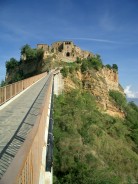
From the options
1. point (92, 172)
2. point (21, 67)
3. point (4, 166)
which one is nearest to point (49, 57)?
point (21, 67)

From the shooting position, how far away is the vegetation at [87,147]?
25.1 m

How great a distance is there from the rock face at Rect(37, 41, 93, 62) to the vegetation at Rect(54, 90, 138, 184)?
56.2 feet

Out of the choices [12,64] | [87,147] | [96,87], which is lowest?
[87,147]

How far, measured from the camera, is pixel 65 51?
256 feet

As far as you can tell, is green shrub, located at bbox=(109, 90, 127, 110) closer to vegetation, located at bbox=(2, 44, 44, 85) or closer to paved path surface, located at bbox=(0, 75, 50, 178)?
vegetation, located at bbox=(2, 44, 44, 85)

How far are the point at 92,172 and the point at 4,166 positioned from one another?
19.2 metres

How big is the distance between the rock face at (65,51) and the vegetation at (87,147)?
56.2ft

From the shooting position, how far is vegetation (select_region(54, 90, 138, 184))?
25.1 m

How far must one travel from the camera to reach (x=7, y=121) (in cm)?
1381

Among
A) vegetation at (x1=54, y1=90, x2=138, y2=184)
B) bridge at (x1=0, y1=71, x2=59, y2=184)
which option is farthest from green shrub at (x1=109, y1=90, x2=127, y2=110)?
bridge at (x1=0, y1=71, x2=59, y2=184)

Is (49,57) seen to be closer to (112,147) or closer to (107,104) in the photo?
(107,104)

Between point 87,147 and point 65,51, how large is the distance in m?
49.6

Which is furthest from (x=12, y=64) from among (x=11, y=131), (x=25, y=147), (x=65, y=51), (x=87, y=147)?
(x=25, y=147)

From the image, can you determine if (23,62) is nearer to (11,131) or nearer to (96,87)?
(96,87)
